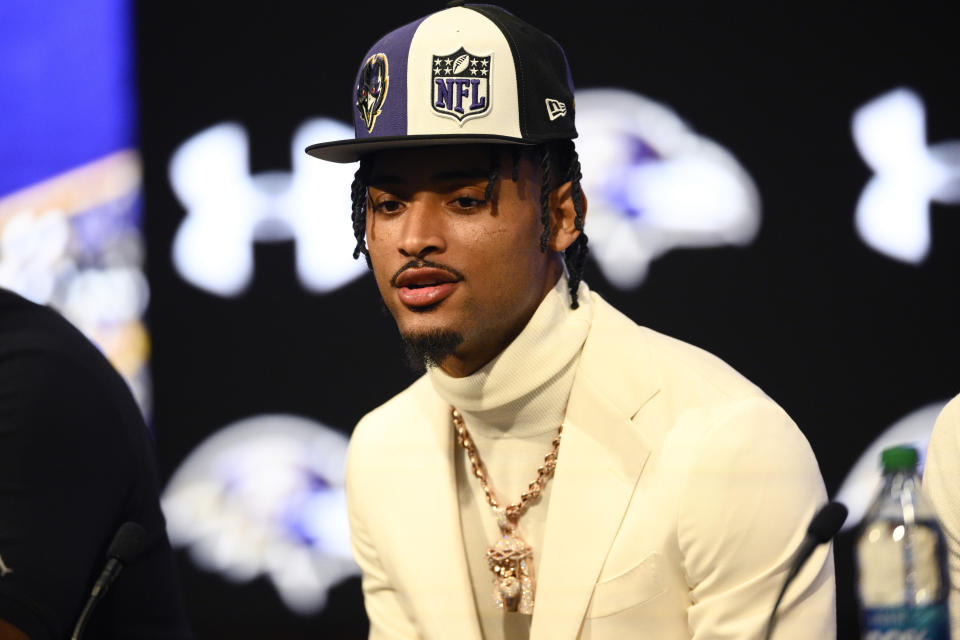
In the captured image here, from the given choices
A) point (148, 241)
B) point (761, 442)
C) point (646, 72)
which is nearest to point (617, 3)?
point (646, 72)

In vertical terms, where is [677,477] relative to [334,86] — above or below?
below

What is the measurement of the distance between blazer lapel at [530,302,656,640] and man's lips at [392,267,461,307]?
0.30m

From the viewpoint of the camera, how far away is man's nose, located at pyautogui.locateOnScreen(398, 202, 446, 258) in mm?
1928

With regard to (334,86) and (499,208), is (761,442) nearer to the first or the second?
(499,208)

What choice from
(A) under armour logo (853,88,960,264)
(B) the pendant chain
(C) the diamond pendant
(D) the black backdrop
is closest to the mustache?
(B) the pendant chain

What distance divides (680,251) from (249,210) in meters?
1.51

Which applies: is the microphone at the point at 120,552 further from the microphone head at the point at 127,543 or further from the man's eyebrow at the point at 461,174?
the man's eyebrow at the point at 461,174

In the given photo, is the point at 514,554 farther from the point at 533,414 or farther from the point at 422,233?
the point at 422,233

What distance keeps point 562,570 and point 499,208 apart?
1.98 feet

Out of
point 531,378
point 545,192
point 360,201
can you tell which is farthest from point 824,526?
point 360,201

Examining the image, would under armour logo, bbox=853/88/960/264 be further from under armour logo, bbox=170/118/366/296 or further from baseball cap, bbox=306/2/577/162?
baseball cap, bbox=306/2/577/162

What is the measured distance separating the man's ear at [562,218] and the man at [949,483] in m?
0.69

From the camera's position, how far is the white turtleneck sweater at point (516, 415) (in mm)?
2012

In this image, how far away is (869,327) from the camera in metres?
3.85
